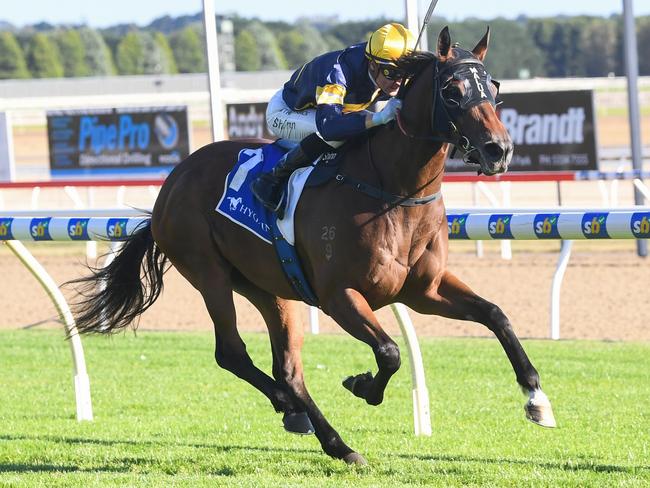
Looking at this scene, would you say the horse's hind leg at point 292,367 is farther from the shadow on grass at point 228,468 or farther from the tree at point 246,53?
the tree at point 246,53

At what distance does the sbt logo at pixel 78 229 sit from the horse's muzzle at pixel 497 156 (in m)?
2.83

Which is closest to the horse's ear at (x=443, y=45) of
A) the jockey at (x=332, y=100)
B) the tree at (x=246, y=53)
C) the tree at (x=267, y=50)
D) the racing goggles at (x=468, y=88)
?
the racing goggles at (x=468, y=88)

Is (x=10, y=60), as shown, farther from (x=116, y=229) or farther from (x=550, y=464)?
(x=550, y=464)

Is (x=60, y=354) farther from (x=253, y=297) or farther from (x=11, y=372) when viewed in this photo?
(x=253, y=297)

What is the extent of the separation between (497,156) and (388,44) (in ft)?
2.60

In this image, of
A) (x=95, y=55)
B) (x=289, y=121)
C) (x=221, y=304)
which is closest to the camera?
(x=289, y=121)

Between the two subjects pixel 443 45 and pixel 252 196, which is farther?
pixel 252 196

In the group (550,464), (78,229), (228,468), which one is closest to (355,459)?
(228,468)

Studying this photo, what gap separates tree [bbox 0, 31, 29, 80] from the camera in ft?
218

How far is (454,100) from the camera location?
4344mm

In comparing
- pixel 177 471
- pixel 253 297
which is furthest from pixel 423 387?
pixel 177 471

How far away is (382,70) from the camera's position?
187 inches

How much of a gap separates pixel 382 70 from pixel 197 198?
4.40 feet

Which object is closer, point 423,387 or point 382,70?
point 382,70
